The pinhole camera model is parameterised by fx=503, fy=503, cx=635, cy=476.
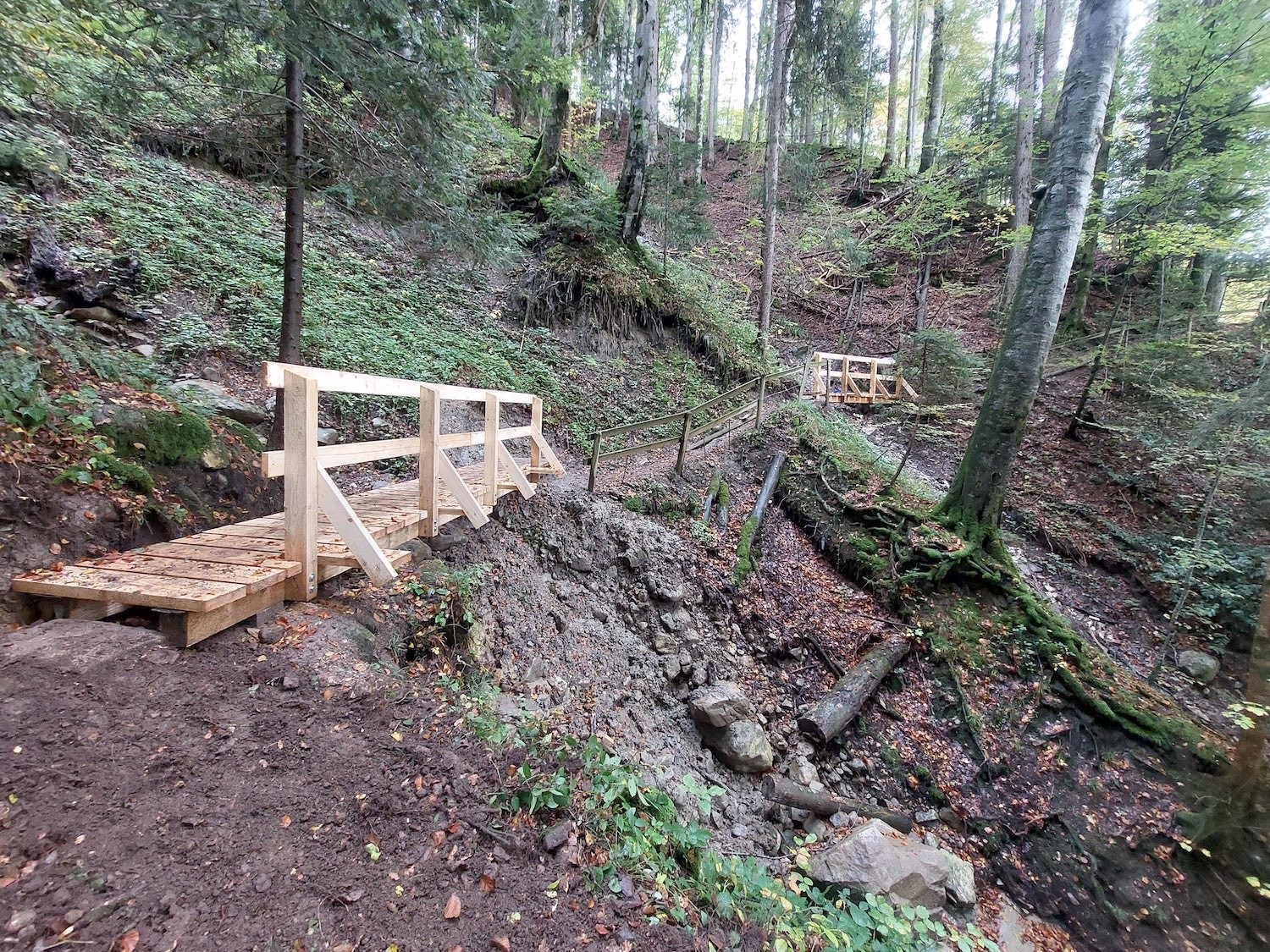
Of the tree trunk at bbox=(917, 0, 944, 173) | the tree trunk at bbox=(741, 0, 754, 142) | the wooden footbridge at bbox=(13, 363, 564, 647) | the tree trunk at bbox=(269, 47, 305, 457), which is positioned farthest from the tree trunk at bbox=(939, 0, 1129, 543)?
the tree trunk at bbox=(741, 0, 754, 142)

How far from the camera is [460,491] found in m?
4.69

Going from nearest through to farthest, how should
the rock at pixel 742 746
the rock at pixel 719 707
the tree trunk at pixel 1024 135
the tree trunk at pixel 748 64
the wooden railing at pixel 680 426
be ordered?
the rock at pixel 742 746, the rock at pixel 719 707, the wooden railing at pixel 680 426, the tree trunk at pixel 1024 135, the tree trunk at pixel 748 64

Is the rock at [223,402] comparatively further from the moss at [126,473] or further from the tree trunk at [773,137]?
the tree trunk at [773,137]

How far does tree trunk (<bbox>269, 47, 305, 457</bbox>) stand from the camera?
17.1 ft

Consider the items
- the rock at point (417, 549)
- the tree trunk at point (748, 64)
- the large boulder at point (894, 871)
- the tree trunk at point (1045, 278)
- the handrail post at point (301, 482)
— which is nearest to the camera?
the handrail post at point (301, 482)

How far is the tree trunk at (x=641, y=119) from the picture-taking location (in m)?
11.7

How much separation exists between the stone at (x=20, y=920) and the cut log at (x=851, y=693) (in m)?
5.78

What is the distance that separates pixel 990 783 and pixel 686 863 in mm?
4435

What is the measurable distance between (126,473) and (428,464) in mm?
2167

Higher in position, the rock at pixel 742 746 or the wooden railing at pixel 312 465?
the wooden railing at pixel 312 465

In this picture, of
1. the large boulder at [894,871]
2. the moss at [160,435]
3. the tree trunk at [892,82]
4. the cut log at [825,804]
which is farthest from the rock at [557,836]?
the tree trunk at [892,82]

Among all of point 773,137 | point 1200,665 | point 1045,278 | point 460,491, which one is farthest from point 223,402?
point 773,137

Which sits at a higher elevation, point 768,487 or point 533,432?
point 533,432

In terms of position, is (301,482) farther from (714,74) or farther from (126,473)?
(714,74)
